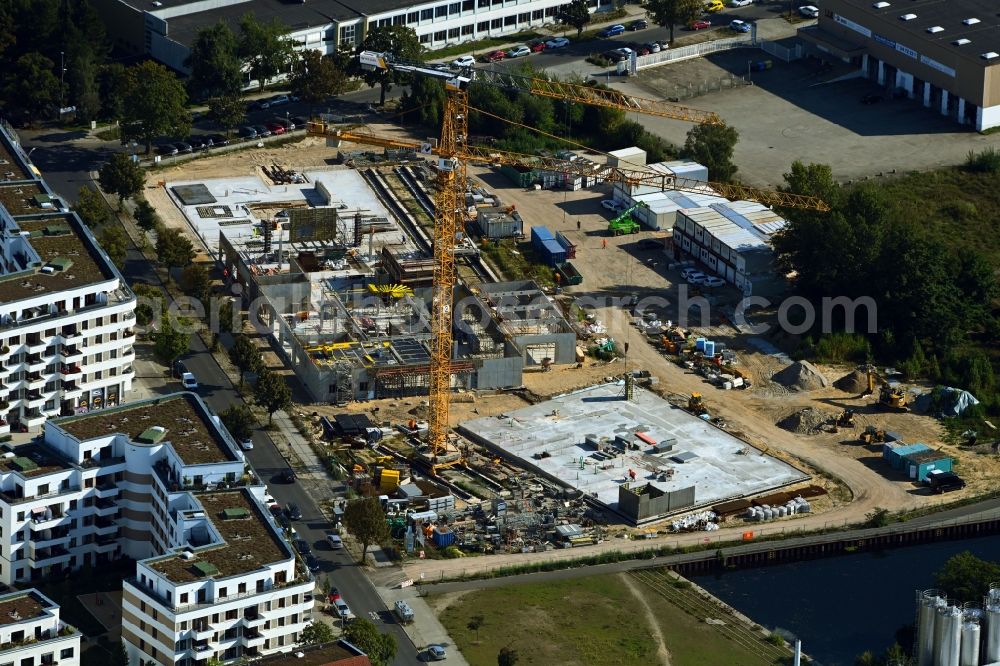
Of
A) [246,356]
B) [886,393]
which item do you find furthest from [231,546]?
[886,393]

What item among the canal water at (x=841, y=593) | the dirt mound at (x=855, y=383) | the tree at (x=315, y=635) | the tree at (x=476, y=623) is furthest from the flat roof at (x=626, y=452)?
the tree at (x=315, y=635)

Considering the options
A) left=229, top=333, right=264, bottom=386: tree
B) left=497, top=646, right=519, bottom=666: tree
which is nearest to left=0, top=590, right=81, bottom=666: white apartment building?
→ left=497, top=646, right=519, bottom=666: tree

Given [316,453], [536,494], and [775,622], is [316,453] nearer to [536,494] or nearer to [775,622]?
[536,494]

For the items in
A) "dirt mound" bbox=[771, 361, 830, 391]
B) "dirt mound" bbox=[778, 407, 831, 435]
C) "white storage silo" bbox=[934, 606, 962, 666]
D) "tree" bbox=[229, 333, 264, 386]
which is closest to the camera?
"white storage silo" bbox=[934, 606, 962, 666]

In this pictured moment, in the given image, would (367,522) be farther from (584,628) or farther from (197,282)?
(197,282)

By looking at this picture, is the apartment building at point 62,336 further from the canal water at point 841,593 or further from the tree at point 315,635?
the canal water at point 841,593

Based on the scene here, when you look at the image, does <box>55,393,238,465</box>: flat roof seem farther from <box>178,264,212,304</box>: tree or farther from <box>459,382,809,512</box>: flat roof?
<box>178,264,212,304</box>: tree

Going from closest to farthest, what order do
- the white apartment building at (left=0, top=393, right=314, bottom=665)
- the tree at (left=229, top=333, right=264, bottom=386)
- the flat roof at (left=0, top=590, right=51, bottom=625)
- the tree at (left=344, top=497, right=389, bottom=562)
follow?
1. the flat roof at (left=0, top=590, right=51, bottom=625)
2. the white apartment building at (left=0, top=393, right=314, bottom=665)
3. the tree at (left=344, top=497, right=389, bottom=562)
4. the tree at (left=229, top=333, right=264, bottom=386)
